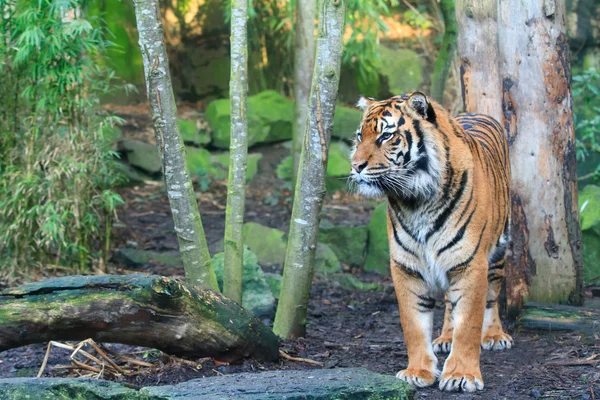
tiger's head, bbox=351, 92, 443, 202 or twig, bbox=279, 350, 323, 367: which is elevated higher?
tiger's head, bbox=351, 92, 443, 202

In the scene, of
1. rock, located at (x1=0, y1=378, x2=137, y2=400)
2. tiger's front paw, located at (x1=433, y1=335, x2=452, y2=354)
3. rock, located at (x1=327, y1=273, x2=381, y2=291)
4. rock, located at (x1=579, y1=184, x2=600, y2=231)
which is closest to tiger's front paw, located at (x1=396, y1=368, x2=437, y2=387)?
tiger's front paw, located at (x1=433, y1=335, x2=452, y2=354)

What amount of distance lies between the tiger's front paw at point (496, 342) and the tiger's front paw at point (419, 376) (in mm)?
945

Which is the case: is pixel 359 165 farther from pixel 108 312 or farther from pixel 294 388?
pixel 108 312

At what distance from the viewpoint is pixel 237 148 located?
453cm

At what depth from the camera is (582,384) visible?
382cm

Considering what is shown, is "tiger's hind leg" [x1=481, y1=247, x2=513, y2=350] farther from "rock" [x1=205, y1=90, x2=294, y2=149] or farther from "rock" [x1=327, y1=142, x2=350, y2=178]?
"rock" [x1=205, y1=90, x2=294, y2=149]

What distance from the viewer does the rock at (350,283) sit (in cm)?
689

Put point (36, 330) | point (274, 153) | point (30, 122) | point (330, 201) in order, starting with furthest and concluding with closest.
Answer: point (274, 153), point (330, 201), point (30, 122), point (36, 330)

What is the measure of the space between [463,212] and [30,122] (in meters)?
4.18

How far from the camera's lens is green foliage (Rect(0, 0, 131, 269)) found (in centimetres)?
617

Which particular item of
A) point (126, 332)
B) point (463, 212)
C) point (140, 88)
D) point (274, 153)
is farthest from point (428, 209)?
point (140, 88)

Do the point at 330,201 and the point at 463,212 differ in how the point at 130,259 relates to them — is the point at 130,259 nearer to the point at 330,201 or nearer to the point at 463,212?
the point at 330,201

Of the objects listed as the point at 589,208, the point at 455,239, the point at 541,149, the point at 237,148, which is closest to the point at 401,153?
the point at 455,239

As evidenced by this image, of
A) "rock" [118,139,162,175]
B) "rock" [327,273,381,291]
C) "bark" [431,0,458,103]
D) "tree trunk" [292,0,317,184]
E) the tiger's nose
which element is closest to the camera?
the tiger's nose
